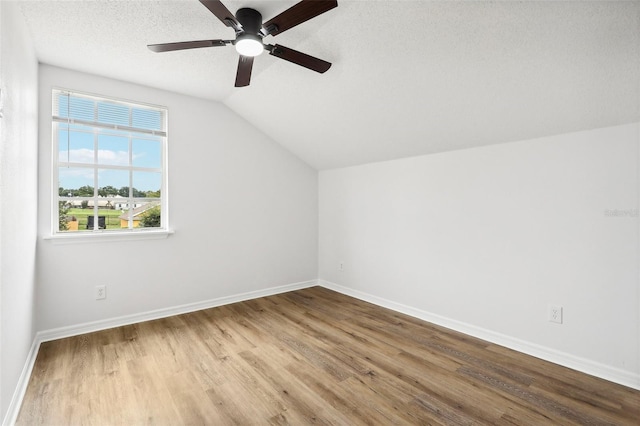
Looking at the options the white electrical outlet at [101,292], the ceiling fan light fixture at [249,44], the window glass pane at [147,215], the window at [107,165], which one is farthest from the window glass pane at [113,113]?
the ceiling fan light fixture at [249,44]

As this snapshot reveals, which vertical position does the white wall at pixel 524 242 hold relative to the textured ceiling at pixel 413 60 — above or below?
below

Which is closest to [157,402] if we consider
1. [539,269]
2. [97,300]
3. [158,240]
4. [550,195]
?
[97,300]

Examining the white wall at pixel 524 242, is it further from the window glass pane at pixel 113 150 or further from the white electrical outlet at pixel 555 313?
the window glass pane at pixel 113 150

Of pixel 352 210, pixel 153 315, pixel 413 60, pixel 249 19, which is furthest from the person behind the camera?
pixel 352 210

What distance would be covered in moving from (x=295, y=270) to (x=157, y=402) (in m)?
2.67

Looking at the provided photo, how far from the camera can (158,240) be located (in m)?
3.40

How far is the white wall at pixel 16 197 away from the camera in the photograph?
1.61 meters

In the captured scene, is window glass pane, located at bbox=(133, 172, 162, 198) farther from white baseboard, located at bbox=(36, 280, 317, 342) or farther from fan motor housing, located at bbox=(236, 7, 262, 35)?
fan motor housing, located at bbox=(236, 7, 262, 35)

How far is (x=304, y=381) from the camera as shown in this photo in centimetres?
218

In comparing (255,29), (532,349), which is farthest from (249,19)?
(532,349)

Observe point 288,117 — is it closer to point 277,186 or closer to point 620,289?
point 277,186

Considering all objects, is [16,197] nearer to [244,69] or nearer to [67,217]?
[67,217]

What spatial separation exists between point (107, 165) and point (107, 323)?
1.59 m

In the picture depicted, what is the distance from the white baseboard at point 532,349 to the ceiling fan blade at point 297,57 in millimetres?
2633
